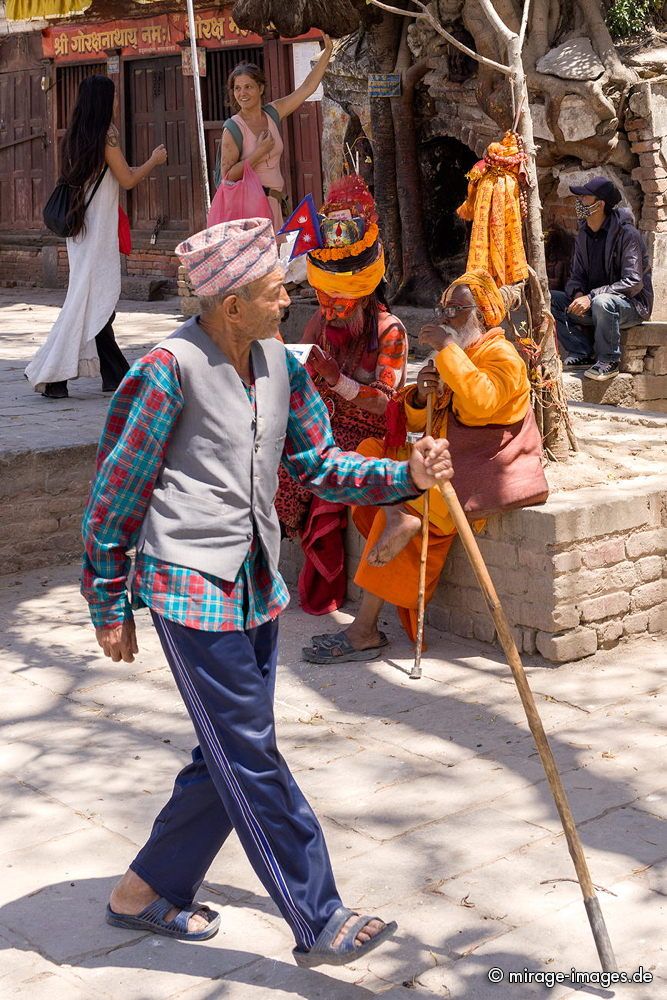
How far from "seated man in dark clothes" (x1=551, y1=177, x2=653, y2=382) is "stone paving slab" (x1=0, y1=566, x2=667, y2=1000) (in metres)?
4.66

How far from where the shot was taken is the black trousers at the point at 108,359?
27.9 ft

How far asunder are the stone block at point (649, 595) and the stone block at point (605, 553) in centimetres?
19

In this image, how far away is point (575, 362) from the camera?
1030 cm

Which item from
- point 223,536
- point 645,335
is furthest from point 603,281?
point 223,536

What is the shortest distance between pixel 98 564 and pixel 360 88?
9.95 m

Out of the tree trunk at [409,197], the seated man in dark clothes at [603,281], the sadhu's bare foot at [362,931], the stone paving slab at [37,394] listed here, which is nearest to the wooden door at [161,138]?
the stone paving slab at [37,394]

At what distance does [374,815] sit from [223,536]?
139 cm

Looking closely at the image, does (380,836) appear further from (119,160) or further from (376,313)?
(119,160)

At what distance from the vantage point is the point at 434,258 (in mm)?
13062

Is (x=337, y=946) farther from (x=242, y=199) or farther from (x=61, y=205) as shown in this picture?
(x=242, y=199)

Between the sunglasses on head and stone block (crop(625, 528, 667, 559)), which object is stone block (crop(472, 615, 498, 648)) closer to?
stone block (crop(625, 528, 667, 559))

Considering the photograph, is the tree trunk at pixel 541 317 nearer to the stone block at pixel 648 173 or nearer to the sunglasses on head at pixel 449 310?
the sunglasses on head at pixel 449 310

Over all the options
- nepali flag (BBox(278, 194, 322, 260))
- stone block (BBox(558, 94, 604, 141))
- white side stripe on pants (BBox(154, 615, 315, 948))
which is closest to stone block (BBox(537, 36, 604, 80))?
stone block (BBox(558, 94, 604, 141))

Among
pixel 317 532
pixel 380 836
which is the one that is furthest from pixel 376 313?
pixel 380 836
